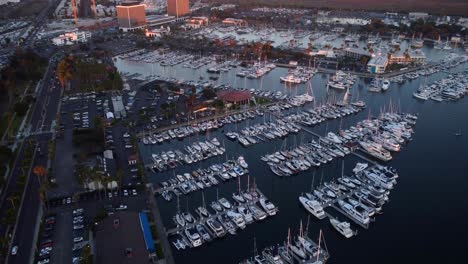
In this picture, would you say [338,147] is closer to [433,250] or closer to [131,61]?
[433,250]

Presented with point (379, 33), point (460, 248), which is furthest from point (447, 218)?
point (379, 33)

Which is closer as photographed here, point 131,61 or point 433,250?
point 433,250

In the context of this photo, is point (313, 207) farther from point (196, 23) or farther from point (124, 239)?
point (196, 23)

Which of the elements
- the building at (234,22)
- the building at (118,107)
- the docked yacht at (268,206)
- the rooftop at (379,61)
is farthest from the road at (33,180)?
the building at (234,22)

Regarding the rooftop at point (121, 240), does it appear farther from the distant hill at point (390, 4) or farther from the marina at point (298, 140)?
the distant hill at point (390, 4)

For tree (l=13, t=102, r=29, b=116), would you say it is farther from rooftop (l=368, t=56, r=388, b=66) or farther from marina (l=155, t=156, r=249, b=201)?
rooftop (l=368, t=56, r=388, b=66)

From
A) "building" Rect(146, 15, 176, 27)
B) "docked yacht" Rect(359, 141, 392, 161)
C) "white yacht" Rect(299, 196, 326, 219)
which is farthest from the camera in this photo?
"building" Rect(146, 15, 176, 27)

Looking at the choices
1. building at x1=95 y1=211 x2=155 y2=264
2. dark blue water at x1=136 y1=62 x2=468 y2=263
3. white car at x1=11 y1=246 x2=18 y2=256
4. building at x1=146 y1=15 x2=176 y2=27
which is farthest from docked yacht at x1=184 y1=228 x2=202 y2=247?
building at x1=146 y1=15 x2=176 y2=27
